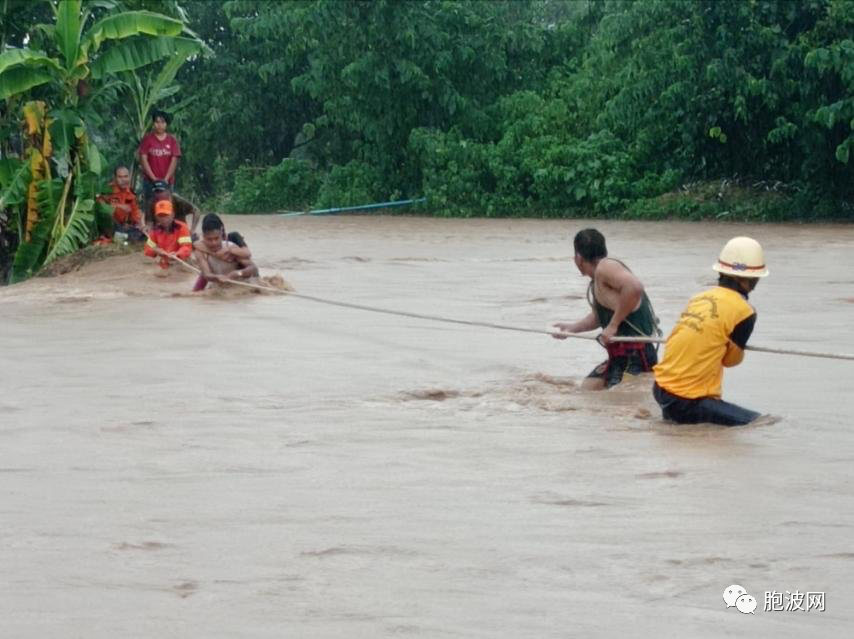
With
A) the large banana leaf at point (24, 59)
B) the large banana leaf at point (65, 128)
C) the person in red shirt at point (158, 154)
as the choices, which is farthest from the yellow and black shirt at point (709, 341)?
the person in red shirt at point (158, 154)

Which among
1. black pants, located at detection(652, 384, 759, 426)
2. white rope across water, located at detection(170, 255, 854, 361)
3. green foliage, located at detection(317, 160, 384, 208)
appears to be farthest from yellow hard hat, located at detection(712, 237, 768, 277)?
green foliage, located at detection(317, 160, 384, 208)

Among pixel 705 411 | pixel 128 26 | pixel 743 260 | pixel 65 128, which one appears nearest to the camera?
pixel 743 260

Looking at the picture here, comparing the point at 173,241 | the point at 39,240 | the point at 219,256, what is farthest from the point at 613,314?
the point at 39,240

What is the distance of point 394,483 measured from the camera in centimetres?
629

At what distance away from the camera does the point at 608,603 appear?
4.70m

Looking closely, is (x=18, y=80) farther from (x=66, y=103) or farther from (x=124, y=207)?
(x=124, y=207)

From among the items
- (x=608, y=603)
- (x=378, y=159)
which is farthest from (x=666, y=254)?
(x=608, y=603)

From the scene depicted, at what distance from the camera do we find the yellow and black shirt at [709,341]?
724cm

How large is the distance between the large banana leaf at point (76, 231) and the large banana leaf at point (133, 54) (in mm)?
1379

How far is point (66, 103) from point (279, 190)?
45.4 feet

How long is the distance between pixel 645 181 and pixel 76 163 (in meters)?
11.3

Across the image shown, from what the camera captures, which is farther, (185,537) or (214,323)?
(214,323)

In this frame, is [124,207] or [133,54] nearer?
[133,54]

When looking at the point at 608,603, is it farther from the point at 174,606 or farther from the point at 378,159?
the point at 378,159
